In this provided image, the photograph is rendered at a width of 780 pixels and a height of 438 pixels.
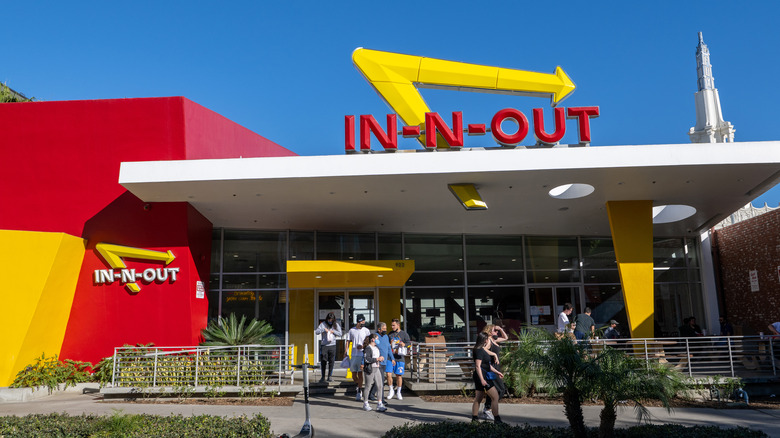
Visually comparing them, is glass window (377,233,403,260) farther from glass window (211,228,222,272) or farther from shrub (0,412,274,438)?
shrub (0,412,274,438)

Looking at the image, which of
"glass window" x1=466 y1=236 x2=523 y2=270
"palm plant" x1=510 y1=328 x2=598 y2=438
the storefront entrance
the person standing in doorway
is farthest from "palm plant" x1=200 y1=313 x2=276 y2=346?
the storefront entrance

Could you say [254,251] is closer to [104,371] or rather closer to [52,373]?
[104,371]

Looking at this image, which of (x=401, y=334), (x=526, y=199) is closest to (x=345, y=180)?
(x=401, y=334)

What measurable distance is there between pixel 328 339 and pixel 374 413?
2.96m

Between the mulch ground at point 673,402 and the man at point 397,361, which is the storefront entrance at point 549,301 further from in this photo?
the man at point 397,361

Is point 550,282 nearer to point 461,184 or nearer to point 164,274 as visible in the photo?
point 461,184

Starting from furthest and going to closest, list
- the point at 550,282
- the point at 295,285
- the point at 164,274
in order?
the point at 550,282
the point at 295,285
the point at 164,274

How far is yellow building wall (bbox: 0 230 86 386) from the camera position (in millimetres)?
12508

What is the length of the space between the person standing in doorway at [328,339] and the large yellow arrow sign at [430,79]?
549 centimetres

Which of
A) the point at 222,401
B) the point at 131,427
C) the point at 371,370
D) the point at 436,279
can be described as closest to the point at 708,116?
the point at 436,279

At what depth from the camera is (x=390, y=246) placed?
1916cm

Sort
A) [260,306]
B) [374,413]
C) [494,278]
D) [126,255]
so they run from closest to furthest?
[374,413] → [126,255] → [260,306] → [494,278]

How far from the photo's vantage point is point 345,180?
13312 millimetres

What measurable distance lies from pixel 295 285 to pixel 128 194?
17.0ft
